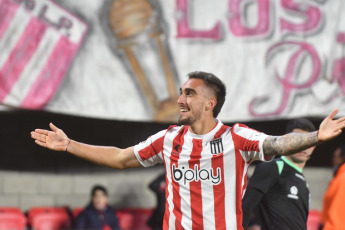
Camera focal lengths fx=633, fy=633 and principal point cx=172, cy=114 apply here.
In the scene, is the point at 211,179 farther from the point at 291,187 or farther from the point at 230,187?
the point at 291,187

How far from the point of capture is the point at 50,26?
6945 mm

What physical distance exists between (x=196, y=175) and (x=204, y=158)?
10 centimetres

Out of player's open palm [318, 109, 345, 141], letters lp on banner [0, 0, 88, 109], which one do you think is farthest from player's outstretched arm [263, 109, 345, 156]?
letters lp on banner [0, 0, 88, 109]

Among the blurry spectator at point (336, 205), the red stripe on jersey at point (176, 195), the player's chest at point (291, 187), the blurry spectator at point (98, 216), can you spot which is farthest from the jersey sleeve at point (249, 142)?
the blurry spectator at point (98, 216)

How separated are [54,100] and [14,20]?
0.95 meters

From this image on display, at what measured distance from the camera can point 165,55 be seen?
746cm

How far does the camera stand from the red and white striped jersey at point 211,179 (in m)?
3.40

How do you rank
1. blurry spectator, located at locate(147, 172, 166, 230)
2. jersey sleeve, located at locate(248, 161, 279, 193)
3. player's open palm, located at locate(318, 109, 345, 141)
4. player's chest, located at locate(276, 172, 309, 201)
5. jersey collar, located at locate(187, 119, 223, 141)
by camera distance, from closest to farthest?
player's open palm, located at locate(318, 109, 345, 141) < jersey collar, located at locate(187, 119, 223, 141) < jersey sleeve, located at locate(248, 161, 279, 193) < player's chest, located at locate(276, 172, 309, 201) < blurry spectator, located at locate(147, 172, 166, 230)

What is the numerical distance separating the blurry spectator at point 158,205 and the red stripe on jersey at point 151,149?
341 cm

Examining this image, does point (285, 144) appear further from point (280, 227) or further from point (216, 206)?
point (280, 227)

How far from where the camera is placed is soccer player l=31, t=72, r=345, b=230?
3.40 metres

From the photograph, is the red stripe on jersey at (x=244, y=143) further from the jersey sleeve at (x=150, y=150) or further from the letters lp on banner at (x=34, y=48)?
the letters lp on banner at (x=34, y=48)

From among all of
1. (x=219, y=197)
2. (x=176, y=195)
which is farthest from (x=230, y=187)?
(x=176, y=195)

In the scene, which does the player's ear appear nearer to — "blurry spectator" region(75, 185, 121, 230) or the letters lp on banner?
the letters lp on banner
